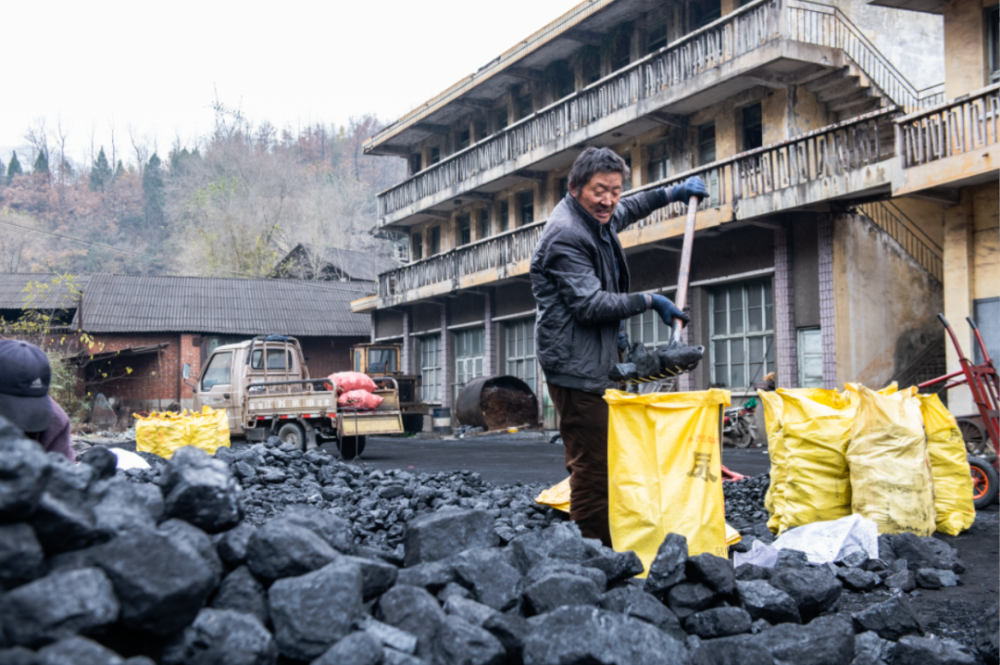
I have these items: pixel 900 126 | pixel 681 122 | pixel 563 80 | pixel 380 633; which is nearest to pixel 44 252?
pixel 563 80

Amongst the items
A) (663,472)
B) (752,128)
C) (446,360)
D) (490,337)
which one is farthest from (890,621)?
(446,360)

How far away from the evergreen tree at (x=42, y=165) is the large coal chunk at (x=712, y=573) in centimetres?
9119

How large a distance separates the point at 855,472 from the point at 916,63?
14.3 metres

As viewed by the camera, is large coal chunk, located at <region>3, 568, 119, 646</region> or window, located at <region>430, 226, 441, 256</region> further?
window, located at <region>430, 226, 441, 256</region>

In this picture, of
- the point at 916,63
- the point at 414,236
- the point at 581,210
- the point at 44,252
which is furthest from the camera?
the point at 44,252

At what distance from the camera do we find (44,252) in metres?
71.6

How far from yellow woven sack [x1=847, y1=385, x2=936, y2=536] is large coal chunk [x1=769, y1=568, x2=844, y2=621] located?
6.31ft

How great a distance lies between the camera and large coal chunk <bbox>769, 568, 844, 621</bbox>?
3305mm

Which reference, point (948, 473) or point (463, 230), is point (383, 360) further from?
point (948, 473)

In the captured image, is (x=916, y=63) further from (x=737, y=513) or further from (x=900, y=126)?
(x=737, y=513)

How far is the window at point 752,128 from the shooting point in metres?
16.6

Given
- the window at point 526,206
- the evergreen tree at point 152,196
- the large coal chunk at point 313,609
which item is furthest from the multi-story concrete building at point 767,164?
the evergreen tree at point 152,196

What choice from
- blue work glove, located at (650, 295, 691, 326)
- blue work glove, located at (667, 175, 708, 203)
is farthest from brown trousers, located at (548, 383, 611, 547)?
blue work glove, located at (667, 175, 708, 203)

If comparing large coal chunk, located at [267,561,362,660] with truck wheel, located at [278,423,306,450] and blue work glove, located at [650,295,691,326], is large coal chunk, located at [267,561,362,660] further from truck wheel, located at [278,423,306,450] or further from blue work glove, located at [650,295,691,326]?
truck wheel, located at [278,423,306,450]
